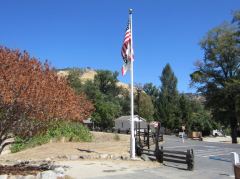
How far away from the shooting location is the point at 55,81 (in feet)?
56.1

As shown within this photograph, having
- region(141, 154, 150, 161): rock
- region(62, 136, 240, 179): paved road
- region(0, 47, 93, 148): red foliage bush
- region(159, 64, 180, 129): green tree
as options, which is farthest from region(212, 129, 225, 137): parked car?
region(0, 47, 93, 148): red foliage bush

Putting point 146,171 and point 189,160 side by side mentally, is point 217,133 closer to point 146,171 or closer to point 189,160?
point 189,160

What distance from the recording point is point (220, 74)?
64375 millimetres

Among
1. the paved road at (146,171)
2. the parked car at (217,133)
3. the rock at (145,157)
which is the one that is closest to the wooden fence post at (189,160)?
the paved road at (146,171)

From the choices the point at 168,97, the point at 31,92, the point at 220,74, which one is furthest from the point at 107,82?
the point at 31,92

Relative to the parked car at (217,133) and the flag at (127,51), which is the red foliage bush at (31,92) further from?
the parked car at (217,133)

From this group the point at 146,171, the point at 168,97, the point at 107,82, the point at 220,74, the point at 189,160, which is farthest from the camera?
the point at 107,82

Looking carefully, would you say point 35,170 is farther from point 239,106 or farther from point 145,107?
point 145,107

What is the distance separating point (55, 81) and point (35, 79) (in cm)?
128

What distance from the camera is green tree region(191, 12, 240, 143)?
61812mm

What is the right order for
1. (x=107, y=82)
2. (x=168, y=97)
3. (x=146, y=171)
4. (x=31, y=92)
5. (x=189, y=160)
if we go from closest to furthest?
(x=31, y=92) → (x=146, y=171) → (x=189, y=160) → (x=168, y=97) → (x=107, y=82)

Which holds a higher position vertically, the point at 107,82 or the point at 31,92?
the point at 107,82

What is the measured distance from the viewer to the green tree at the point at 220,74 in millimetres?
61812

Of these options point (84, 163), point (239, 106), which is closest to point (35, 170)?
point (84, 163)
